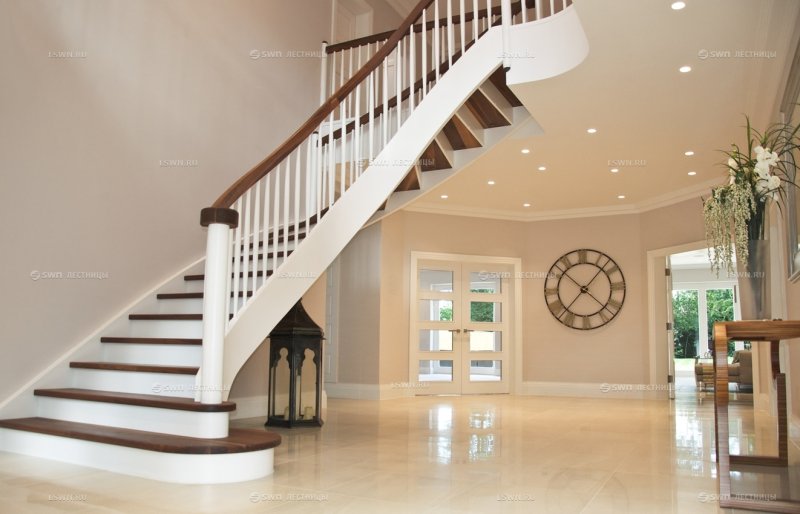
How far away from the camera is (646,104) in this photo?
5.50 metres

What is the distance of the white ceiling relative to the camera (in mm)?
4216

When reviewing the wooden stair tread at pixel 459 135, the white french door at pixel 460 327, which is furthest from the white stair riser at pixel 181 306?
the white french door at pixel 460 327

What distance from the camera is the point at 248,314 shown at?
4.04 metres

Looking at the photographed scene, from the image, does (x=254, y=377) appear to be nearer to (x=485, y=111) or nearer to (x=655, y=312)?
(x=485, y=111)

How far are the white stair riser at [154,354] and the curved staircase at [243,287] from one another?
0.4 inches

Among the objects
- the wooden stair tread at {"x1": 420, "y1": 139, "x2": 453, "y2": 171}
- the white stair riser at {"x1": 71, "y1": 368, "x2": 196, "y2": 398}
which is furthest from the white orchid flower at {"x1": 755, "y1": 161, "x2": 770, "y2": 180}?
the white stair riser at {"x1": 71, "y1": 368, "x2": 196, "y2": 398}

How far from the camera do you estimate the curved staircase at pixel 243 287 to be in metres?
3.53

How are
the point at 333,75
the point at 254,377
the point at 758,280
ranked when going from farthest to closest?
the point at 333,75
the point at 254,377
the point at 758,280

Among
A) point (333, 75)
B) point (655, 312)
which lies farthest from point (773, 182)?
point (655, 312)

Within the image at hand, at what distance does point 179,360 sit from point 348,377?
4.54m

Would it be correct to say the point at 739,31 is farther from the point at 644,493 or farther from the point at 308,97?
the point at 308,97

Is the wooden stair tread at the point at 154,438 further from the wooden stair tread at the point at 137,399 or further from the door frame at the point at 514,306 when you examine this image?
the door frame at the point at 514,306

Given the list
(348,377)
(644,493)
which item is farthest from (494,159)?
(644,493)

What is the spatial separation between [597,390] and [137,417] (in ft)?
23.0
